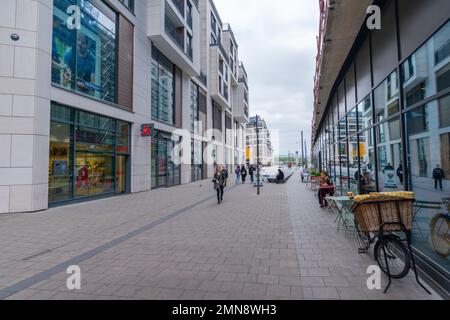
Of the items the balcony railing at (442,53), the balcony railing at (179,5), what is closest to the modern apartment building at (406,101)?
the balcony railing at (442,53)

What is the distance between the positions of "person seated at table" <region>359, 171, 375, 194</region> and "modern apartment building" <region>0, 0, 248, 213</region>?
11.0m

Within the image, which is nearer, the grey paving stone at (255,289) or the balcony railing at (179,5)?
the grey paving stone at (255,289)

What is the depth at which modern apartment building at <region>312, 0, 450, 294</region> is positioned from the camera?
3805 millimetres

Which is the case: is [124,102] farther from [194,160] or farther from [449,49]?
[449,49]

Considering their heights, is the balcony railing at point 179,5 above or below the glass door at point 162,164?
above

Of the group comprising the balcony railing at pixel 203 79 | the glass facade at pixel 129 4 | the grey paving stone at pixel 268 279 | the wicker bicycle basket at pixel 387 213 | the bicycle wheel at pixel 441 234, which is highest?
the balcony railing at pixel 203 79

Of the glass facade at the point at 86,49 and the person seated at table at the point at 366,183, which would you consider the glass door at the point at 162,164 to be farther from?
the person seated at table at the point at 366,183

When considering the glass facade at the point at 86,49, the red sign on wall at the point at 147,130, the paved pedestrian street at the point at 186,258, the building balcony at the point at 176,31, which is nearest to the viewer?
the paved pedestrian street at the point at 186,258

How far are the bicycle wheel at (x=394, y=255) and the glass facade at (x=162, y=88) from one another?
53.8ft

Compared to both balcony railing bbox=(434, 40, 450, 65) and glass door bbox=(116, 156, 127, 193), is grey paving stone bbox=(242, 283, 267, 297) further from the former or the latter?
glass door bbox=(116, 156, 127, 193)

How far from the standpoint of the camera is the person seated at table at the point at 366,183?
274 inches

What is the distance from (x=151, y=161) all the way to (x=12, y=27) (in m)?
9.93
